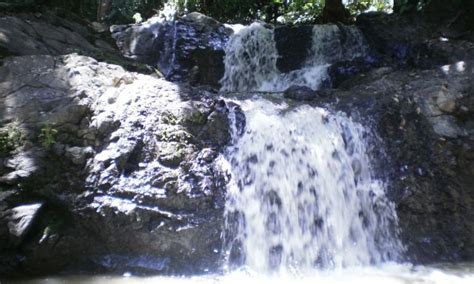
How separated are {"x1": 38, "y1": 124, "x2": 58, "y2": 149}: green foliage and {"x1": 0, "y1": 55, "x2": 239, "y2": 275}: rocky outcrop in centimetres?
1

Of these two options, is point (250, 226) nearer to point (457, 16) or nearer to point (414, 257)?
point (414, 257)

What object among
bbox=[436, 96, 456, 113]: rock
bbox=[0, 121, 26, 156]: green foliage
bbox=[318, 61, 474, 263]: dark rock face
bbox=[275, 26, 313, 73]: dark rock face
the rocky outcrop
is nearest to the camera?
the rocky outcrop

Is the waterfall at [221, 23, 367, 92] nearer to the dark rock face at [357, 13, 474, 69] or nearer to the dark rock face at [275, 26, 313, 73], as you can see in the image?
the dark rock face at [275, 26, 313, 73]

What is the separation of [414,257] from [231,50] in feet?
19.1

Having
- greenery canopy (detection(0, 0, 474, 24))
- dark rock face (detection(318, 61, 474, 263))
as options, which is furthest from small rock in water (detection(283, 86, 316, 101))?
greenery canopy (detection(0, 0, 474, 24))

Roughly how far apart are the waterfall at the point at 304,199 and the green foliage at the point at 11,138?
7.66 feet

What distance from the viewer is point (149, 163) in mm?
4754

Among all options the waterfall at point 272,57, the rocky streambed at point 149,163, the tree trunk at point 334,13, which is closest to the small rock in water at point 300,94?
the rocky streambed at point 149,163

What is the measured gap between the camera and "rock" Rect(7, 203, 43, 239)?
4070mm

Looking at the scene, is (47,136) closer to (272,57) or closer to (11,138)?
(11,138)

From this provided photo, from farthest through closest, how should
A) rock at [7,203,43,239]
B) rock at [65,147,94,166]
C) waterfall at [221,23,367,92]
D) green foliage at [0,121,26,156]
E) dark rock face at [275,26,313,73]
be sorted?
dark rock face at [275,26,313,73] → waterfall at [221,23,367,92] → rock at [65,147,94,166] → green foliage at [0,121,26,156] → rock at [7,203,43,239]

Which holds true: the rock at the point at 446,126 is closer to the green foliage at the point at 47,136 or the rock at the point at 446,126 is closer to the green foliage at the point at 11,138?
the green foliage at the point at 47,136

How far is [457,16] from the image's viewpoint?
855 cm

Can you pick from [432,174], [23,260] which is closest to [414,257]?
[432,174]
